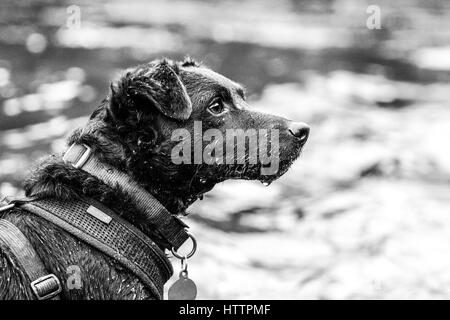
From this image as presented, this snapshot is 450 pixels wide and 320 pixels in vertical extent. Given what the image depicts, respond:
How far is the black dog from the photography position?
3816mm

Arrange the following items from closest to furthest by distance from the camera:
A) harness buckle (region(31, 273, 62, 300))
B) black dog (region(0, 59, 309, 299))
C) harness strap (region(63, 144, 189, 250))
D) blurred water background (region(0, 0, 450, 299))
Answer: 1. harness buckle (region(31, 273, 62, 300))
2. black dog (region(0, 59, 309, 299))
3. harness strap (region(63, 144, 189, 250))
4. blurred water background (region(0, 0, 450, 299))

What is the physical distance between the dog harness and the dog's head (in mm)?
168

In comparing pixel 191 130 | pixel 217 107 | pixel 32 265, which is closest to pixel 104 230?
pixel 32 265

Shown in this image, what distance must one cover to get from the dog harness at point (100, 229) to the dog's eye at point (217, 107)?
27.1 inches

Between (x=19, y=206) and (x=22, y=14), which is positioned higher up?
(x=22, y=14)

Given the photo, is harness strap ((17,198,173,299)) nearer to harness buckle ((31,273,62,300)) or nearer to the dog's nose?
harness buckle ((31,273,62,300))

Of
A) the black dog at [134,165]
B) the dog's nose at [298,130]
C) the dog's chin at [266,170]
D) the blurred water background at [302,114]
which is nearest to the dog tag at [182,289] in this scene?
the black dog at [134,165]

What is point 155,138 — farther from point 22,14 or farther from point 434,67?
point 22,14

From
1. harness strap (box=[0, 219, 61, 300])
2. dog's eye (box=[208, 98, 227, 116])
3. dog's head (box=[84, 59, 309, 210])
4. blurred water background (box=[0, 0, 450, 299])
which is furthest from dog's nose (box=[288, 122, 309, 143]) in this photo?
blurred water background (box=[0, 0, 450, 299])

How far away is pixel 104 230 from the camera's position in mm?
3867

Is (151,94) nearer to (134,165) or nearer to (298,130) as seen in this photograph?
(134,165)
